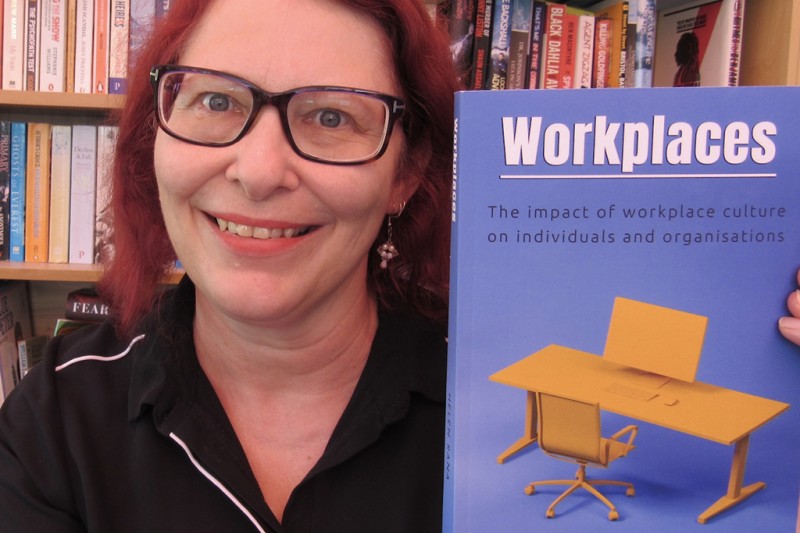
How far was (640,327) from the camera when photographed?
25.2 inches

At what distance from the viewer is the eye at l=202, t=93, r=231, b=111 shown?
0.78m

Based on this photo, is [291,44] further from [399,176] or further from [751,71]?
[751,71]

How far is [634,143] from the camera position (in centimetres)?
62

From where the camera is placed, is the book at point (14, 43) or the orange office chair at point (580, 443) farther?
the book at point (14, 43)

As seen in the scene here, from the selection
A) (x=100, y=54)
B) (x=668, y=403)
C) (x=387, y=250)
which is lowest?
(x=668, y=403)

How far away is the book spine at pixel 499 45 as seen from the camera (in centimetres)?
147

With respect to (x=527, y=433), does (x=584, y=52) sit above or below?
above

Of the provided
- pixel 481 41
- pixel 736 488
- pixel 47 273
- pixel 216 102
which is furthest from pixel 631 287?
pixel 47 273

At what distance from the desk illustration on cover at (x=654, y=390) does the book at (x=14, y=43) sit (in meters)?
1.38

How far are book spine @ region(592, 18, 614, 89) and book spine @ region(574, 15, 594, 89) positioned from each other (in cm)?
1


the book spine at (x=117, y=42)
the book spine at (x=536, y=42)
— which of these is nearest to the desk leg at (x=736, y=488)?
the book spine at (x=536, y=42)

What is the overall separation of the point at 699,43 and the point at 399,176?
0.98 meters

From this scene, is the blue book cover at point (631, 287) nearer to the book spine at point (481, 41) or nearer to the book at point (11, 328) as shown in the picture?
the book spine at point (481, 41)

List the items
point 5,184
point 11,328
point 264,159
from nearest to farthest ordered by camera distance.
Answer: point 264,159 < point 5,184 < point 11,328
